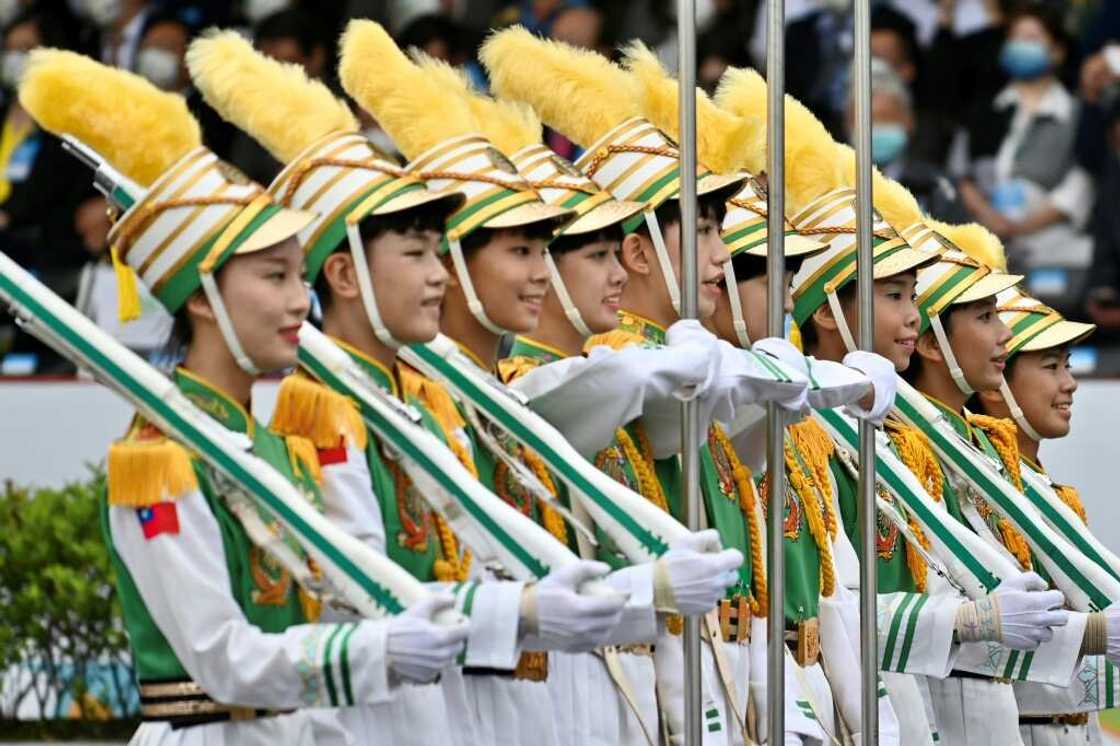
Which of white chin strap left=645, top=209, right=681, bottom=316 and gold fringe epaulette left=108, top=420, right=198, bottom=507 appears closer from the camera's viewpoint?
gold fringe epaulette left=108, top=420, right=198, bottom=507

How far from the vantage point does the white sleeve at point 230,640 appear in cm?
457

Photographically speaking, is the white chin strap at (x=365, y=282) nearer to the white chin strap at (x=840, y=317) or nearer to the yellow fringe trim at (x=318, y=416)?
the yellow fringe trim at (x=318, y=416)

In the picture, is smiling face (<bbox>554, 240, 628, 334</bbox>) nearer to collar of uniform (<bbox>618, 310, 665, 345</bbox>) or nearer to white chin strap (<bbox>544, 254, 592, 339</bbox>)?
white chin strap (<bbox>544, 254, 592, 339</bbox>)

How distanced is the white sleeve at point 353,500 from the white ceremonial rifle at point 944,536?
1.86m

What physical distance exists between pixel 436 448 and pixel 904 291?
7.63ft

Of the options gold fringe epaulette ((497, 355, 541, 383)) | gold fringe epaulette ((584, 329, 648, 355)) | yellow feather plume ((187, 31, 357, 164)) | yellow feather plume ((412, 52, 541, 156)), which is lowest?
A: gold fringe epaulette ((497, 355, 541, 383))

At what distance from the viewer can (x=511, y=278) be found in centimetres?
562

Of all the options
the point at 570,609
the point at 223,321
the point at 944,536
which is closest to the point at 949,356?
the point at 944,536

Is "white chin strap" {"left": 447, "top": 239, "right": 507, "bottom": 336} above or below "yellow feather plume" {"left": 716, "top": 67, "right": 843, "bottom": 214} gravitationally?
below

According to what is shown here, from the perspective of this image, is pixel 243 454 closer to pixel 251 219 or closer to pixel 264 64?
pixel 251 219

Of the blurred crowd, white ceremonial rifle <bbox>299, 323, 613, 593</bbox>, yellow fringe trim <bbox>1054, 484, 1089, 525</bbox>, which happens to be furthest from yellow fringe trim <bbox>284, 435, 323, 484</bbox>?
the blurred crowd

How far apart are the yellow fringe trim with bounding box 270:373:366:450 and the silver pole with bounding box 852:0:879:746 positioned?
1381 mm

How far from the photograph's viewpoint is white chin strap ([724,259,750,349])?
651 centimetres

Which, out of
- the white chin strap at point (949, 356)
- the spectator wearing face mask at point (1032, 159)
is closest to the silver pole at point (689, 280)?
the white chin strap at point (949, 356)
